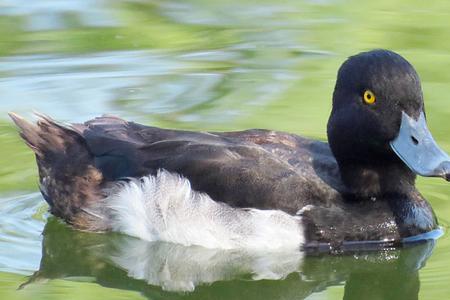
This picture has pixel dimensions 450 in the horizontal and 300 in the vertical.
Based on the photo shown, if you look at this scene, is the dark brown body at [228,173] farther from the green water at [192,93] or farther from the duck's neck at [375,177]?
the green water at [192,93]

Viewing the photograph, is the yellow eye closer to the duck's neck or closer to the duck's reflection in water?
the duck's neck

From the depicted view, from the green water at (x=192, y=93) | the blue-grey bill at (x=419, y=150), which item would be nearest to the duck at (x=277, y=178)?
the blue-grey bill at (x=419, y=150)

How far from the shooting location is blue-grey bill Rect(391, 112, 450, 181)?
8609mm

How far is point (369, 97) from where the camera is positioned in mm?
8992

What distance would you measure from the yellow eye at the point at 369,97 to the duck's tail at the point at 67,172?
1.94m

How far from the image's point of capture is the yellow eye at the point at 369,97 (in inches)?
353

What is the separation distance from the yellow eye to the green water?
1.04 m

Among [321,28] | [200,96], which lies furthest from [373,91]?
[321,28]

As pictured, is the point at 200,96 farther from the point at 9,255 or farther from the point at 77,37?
the point at 9,255

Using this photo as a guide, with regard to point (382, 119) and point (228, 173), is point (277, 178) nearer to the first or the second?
point (228, 173)

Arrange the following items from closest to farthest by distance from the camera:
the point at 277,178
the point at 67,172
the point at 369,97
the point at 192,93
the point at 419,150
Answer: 1. the point at 419,150
2. the point at 277,178
3. the point at 369,97
4. the point at 67,172
5. the point at 192,93

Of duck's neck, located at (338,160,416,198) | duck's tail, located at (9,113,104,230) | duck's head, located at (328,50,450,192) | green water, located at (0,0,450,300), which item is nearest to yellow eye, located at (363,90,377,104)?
duck's head, located at (328,50,450,192)

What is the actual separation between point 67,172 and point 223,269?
1450 mm

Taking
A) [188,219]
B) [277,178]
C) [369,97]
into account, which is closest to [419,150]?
[369,97]
